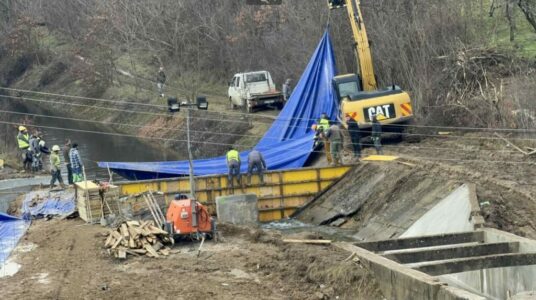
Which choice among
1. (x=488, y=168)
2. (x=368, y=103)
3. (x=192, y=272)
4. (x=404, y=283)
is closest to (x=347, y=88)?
(x=368, y=103)

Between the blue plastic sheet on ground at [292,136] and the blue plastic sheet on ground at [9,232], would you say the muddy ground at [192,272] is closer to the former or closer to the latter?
the blue plastic sheet on ground at [9,232]

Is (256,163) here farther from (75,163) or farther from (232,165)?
(75,163)

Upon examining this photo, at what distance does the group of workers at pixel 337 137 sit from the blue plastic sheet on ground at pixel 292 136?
1.07 metres

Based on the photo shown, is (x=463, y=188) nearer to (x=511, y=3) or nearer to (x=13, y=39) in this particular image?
(x=511, y=3)

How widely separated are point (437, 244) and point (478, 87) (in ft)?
51.5

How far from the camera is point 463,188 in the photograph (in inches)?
806

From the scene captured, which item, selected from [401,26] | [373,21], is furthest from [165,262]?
[373,21]

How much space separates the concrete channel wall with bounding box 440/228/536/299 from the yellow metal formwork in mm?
10950

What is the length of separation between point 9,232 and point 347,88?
13.7 meters

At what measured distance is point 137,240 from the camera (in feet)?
61.1

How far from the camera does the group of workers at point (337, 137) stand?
2683 centimetres

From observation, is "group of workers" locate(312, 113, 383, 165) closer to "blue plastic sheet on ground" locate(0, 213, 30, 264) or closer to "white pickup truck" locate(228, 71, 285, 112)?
"blue plastic sheet on ground" locate(0, 213, 30, 264)

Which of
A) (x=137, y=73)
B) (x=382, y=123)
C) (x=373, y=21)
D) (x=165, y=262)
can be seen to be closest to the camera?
(x=165, y=262)

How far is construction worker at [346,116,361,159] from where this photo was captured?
90.6 ft
